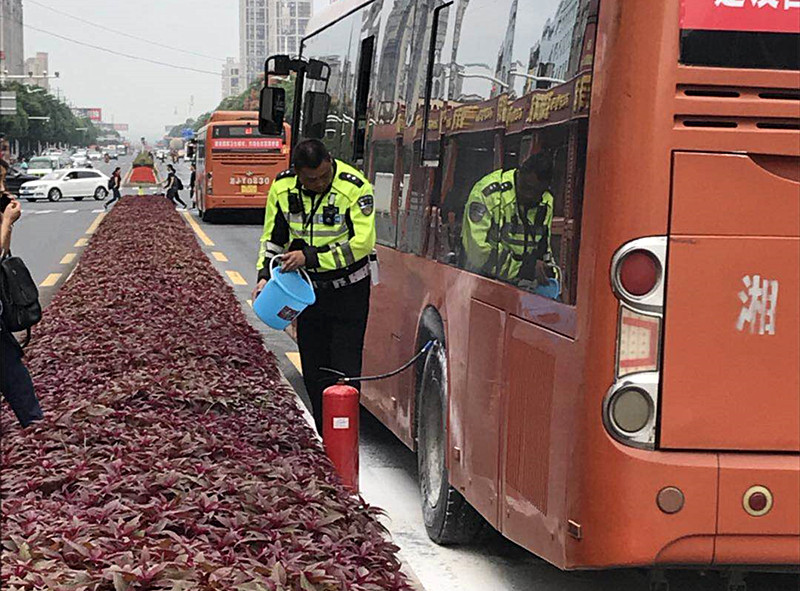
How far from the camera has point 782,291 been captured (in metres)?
4.43

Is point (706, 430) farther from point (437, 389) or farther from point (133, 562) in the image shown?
point (437, 389)

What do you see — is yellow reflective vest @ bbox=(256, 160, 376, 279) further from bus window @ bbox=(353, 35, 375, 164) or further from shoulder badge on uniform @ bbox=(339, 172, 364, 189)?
bus window @ bbox=(353, 35, 375, 164)

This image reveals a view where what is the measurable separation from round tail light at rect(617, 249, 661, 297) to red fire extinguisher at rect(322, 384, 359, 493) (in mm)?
2894

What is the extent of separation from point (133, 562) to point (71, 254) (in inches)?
1006

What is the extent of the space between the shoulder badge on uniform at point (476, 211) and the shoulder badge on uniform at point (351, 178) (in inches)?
63.3

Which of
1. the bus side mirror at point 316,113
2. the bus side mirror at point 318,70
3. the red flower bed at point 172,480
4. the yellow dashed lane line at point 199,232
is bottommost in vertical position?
the yellow dashed lane line at point 199,232

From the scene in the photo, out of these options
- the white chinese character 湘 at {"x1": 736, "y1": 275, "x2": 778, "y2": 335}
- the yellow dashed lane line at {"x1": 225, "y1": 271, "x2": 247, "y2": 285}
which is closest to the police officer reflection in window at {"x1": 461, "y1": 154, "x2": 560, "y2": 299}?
the white chinese character 湘 at {"x1": 736, "y1": 275, "x2": 778, "y2": 335}

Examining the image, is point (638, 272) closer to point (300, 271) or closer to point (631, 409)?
point (631, 409)

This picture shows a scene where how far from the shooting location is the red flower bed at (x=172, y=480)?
443 cm

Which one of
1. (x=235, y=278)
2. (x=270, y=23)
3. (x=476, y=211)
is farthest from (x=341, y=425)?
(x=270, y=23)

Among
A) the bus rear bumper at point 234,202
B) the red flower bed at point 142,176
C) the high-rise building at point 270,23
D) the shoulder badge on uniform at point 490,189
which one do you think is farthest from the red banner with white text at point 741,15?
the high-rise building at point 270,23

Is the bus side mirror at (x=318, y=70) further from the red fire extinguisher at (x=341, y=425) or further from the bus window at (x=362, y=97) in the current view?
the red fire extinguisher at (x=341, y=425)

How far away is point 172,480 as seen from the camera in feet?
18.2

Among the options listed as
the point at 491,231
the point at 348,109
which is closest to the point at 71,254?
the point at 348,109
